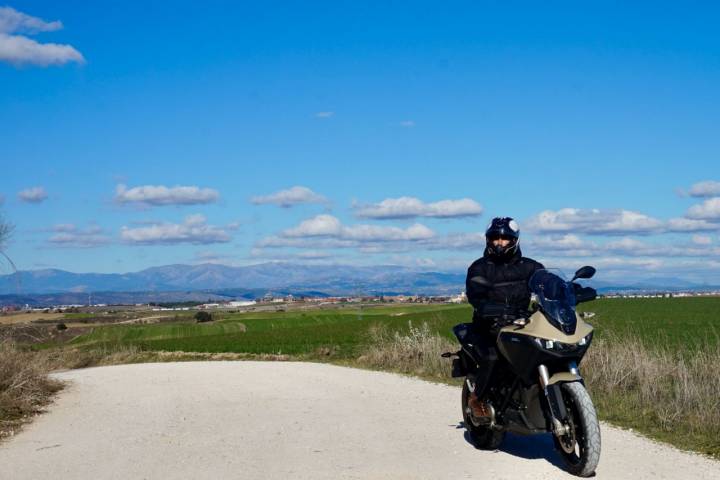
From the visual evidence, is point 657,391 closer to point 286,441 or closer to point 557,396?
point 557,396

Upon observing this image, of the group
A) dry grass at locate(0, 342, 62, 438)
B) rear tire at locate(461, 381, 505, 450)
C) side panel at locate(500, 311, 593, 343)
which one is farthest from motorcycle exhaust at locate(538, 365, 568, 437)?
dry grass at locate(0, 342, 62, 438)

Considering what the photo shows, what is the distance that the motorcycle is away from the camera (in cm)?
778

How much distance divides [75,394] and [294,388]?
4.29m

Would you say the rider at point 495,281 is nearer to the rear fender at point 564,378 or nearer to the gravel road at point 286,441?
the rear fender at point 564,378

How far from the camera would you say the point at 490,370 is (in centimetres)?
880

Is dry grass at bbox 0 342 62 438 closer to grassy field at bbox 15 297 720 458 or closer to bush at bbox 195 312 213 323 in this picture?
grassy field at bbox 15 297 720 458

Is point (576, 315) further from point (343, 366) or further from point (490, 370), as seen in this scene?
point (343, 366)

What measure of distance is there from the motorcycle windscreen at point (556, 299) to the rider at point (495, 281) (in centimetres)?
51

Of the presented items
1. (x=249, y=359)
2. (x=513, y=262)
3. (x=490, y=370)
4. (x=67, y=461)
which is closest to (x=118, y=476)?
(x=67, y=461)

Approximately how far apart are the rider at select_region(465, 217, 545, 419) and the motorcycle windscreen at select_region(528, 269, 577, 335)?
511mm

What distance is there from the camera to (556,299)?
8039 millimetres

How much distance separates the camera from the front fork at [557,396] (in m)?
7.85

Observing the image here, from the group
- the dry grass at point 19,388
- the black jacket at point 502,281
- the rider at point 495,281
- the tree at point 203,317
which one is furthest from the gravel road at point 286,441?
the tree at point 203,317

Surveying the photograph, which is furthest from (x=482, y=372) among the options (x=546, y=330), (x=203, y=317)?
(x=203, y=317)
